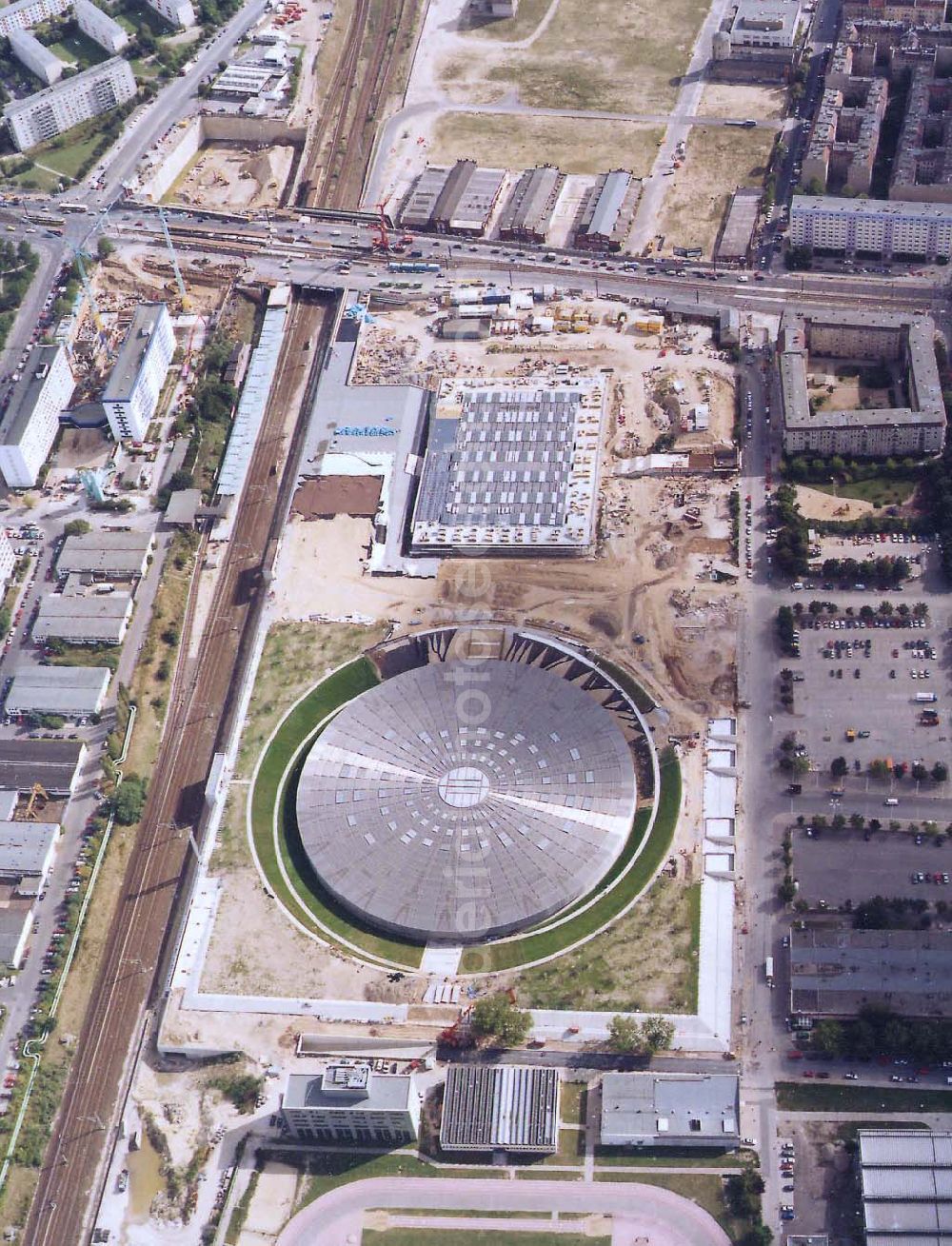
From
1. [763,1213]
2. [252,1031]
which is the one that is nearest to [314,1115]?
[252,1031]

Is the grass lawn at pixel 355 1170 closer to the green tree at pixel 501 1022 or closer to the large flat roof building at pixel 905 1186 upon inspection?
the green tree at pixel 501 1022

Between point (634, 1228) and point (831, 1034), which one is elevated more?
point (831, 1034)

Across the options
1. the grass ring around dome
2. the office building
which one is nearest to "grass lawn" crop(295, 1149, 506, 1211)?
the office building

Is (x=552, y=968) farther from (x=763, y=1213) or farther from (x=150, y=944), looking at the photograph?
(x=150, y=944)

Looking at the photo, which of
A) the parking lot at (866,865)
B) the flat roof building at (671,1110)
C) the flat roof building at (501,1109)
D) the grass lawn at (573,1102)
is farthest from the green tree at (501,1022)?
the parking lot at (866,865)

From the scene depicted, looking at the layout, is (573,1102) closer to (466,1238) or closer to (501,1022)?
(501,1022)

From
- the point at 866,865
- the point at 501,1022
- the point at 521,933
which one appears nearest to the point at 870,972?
the point at 866,865
